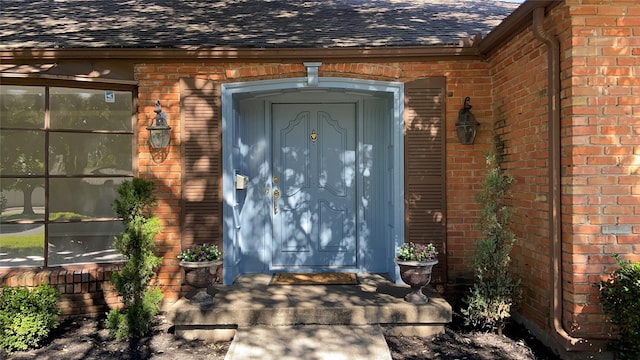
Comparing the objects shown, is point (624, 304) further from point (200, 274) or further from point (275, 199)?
point (275, 199)

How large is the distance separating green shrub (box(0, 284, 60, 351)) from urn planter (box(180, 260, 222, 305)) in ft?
4.12

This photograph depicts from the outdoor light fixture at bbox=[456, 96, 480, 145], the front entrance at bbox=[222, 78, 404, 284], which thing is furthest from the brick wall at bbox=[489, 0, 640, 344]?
the front entrance at bbox=[222, 78, 404, 284]

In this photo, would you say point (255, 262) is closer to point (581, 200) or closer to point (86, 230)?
point (86, 230)

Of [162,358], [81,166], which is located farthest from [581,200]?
[81,166]

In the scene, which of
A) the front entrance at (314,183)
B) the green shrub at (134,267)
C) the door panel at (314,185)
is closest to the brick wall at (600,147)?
→ the front entrance at (314,183)

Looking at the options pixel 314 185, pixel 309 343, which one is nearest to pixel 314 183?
pixel 314 185

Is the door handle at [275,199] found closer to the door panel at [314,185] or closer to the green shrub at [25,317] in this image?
the door panel at [314,185]

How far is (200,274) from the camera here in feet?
13.9

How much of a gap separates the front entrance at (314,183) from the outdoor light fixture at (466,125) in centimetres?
94

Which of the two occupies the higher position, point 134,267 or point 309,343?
point 134,267

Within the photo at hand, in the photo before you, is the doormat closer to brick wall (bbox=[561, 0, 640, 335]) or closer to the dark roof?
brick wall (bbox=[561, 0, 640, 335])

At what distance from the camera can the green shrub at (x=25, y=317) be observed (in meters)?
3.86

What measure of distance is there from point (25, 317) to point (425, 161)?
4.22 meters

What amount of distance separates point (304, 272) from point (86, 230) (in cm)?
281
